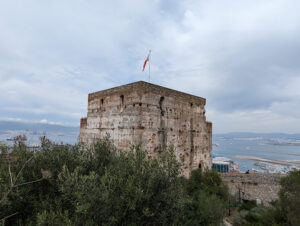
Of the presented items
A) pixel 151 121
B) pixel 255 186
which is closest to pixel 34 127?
pixel 151 121

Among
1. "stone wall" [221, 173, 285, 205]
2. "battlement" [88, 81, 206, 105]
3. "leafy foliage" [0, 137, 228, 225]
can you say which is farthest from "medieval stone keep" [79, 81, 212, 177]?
"stone wall" [221, 173, 285, 205]

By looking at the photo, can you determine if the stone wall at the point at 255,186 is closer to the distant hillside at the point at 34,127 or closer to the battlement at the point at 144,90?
the battlement at the point at 144,90

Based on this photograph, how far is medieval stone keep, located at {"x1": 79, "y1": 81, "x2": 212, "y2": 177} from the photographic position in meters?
10.7

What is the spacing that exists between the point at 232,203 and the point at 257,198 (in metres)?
2.44

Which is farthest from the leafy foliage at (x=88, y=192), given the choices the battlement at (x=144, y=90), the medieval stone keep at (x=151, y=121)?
the battlement at (x=144, y=90)

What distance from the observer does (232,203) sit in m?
16.4

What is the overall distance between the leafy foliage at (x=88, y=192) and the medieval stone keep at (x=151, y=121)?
378 cm

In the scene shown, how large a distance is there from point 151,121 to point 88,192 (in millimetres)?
6936

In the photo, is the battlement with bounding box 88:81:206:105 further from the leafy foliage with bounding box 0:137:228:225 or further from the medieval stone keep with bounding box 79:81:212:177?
the leafy foliage with bounding box 0:137:228:225

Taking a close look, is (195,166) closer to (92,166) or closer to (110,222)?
(92,166)

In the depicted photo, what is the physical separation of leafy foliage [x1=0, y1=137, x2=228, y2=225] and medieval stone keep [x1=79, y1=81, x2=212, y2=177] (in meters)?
3.78

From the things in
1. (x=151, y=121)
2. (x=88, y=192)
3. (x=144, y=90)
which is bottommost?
(x=88, y=192)

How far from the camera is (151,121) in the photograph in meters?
10.9

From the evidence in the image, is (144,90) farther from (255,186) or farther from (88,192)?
(255,186)
